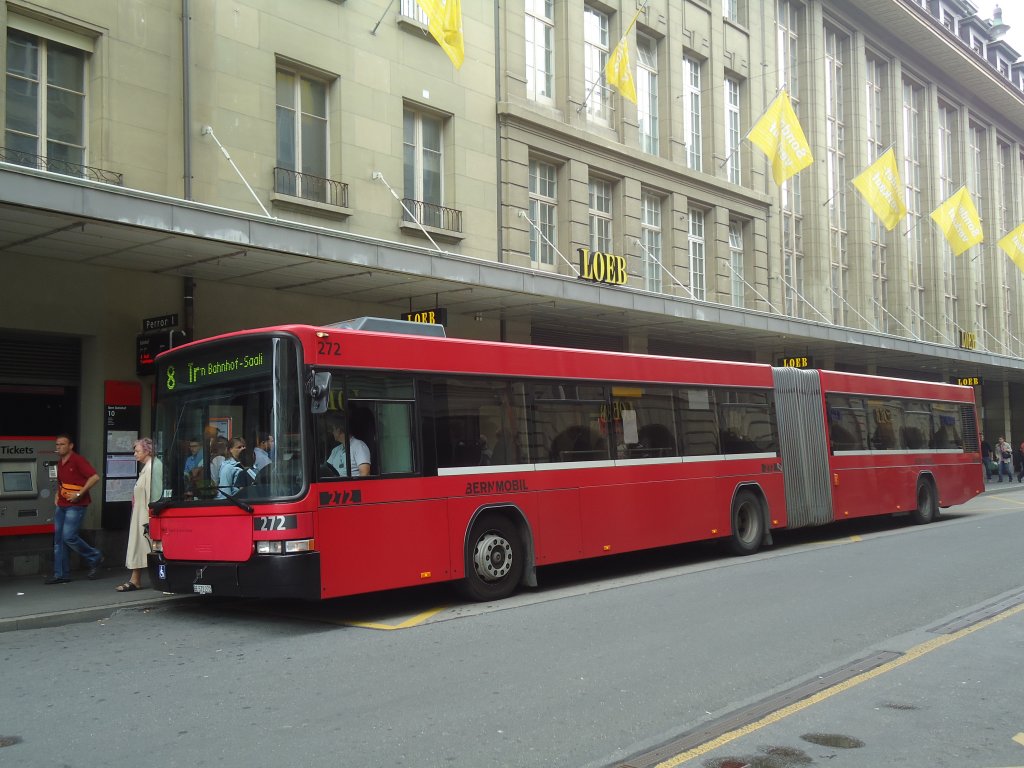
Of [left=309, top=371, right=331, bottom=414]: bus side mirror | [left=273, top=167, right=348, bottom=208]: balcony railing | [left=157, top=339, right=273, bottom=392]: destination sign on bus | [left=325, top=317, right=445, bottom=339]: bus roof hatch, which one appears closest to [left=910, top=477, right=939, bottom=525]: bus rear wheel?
[left=273, top=167, right=348, bottom=208]: balcony railing

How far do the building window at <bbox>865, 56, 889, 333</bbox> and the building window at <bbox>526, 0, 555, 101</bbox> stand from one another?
19465mm

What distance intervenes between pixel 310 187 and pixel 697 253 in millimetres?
13993

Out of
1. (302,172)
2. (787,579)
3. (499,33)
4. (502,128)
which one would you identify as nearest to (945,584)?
(787,579)

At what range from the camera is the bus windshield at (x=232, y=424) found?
9.12 meters

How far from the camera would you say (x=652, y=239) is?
25797 mm

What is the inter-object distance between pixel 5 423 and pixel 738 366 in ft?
36.2

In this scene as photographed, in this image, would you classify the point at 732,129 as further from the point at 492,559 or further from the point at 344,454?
the point at 344,454

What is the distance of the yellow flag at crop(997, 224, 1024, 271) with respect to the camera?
115 feet

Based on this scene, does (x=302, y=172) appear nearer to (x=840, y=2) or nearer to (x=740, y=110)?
(x=740, y=110)

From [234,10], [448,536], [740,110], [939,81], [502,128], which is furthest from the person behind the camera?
[939,81]

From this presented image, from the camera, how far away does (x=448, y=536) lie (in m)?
10.4

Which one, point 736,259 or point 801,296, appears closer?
point 736,259

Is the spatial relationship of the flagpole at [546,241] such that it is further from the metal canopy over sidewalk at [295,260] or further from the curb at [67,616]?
the curb at [67,616]

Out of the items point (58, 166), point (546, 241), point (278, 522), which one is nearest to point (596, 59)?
point (546, 241)
